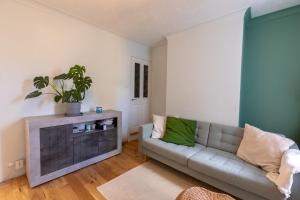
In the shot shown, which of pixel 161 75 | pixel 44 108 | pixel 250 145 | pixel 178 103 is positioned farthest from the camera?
pixel 161 75

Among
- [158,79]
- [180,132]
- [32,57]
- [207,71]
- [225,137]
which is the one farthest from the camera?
[158,79]

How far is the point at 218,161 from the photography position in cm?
188

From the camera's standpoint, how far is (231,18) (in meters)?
2.35

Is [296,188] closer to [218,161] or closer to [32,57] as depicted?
[218,161]

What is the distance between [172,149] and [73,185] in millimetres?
1429

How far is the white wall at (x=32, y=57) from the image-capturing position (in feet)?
6.43

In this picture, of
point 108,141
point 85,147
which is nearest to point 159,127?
point 108,141

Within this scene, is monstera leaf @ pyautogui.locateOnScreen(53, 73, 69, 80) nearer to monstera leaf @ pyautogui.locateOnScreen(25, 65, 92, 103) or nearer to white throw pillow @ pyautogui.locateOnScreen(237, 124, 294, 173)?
monstera leaf @ pyautogui.locateOnScreen(25, 65, 92, 103)

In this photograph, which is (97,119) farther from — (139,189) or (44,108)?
(139,189)

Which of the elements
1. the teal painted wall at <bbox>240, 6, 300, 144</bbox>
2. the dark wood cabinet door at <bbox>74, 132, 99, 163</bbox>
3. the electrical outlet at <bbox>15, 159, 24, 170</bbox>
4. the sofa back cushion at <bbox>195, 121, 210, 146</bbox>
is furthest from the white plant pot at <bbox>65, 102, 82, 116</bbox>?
the teal painted wall at <bbox>240, 6, 300, 144</bbox>

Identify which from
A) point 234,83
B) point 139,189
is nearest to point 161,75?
point 234,83

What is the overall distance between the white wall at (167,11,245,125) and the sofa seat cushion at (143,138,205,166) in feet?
2.45

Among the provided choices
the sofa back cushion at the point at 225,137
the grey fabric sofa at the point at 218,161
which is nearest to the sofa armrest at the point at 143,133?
the grey fabric sofa at the point at 218,161

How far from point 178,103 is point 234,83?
1.14 m
